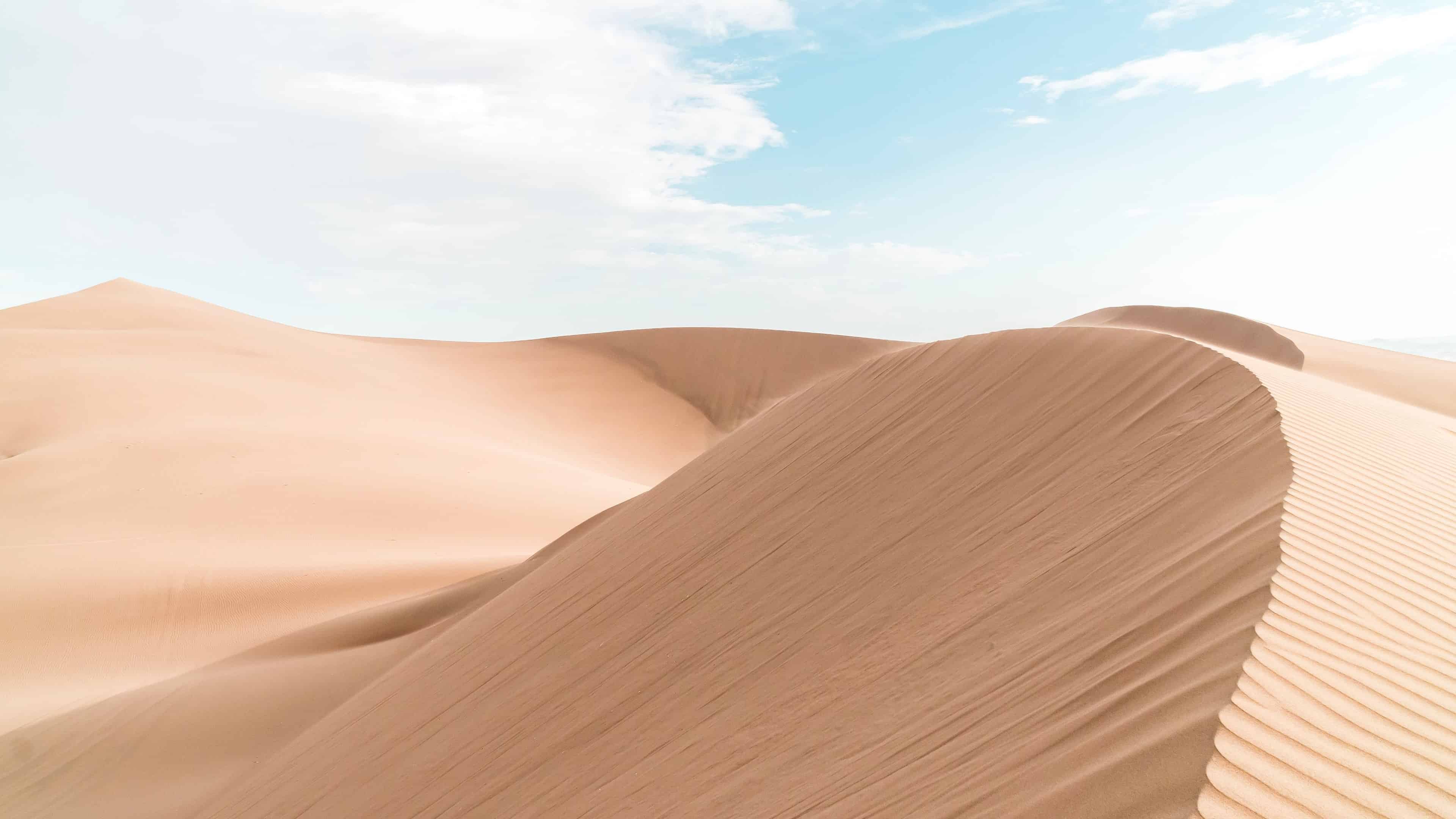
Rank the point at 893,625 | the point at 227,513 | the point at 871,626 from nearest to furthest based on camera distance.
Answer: the point at 893,625 < the point at 871,626 < the point at 227,513

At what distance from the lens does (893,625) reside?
432 centimetres

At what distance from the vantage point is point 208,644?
10.7m

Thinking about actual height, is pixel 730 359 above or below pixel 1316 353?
above

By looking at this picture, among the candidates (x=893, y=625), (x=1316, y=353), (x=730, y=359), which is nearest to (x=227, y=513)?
(x=893, y=625)

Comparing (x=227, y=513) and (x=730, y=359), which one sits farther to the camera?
(x=730, y=359)

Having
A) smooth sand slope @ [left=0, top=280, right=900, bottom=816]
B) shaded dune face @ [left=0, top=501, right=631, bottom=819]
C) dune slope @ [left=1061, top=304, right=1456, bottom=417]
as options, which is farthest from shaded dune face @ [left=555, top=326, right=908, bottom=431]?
shaded dune face @ [left=0, top=501, right=631, bottom=819]

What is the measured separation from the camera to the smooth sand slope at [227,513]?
825 cm

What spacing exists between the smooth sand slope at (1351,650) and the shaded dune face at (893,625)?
8 centimetres

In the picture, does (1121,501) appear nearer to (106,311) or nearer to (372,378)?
(372,378)

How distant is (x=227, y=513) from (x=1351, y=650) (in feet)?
51.3

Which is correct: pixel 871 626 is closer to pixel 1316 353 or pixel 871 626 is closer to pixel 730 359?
pixel 1316 353

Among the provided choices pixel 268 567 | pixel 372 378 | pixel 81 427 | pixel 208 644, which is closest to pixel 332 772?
pixel 208 644

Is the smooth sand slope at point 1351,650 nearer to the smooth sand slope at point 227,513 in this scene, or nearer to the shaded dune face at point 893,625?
the shaded dune face at point 893,625

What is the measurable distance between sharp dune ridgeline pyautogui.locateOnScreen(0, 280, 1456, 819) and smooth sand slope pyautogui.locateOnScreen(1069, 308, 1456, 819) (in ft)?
0.04
